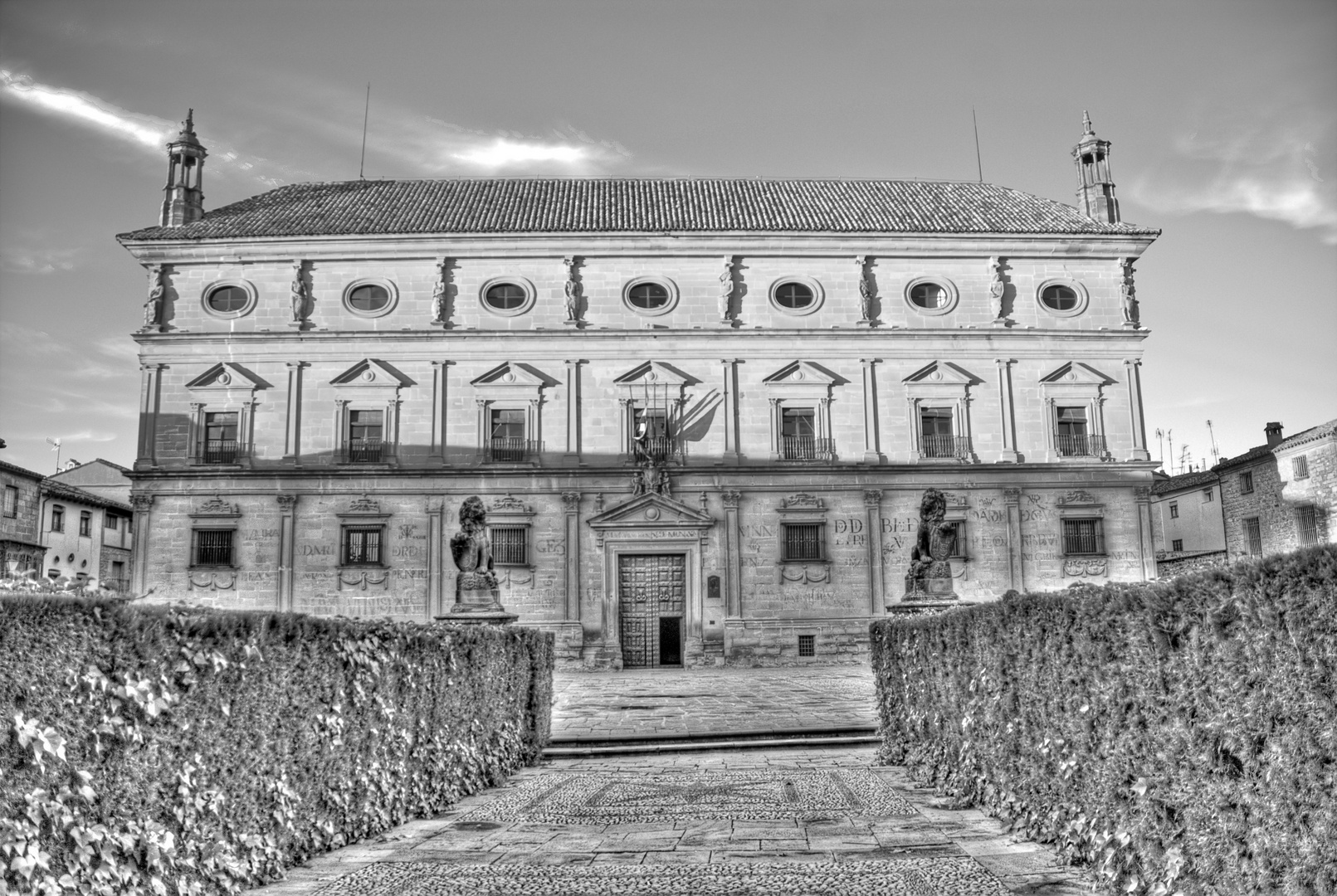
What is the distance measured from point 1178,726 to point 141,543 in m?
32.2

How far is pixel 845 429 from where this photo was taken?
109 ft

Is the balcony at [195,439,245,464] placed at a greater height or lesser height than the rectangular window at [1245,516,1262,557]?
greater

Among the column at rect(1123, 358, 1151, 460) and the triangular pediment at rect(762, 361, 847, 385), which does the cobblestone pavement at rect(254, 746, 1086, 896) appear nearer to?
the triangular pediment at rect(762, 361, 847, 385)

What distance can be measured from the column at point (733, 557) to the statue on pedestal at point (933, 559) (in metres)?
13.8

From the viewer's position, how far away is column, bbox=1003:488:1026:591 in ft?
106

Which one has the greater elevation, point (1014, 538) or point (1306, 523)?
point (1306, 523)

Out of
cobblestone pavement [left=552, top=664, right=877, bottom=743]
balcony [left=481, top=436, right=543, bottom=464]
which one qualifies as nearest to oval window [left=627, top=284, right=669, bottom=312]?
balcony [left=481, top=436, right=543, bottom=464]

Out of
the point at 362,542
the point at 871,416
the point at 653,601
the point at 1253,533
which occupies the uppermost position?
the point at 871,416

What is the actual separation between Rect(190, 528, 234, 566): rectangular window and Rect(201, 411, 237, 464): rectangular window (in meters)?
2.20

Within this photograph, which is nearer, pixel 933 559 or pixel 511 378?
pixel 933 559

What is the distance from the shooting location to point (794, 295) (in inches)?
1353

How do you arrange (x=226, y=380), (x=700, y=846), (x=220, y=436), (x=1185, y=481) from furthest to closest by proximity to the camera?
(x=1185, y=481)
(x=226, y=380)
(x=220, y=436)
(x=700, y=846)

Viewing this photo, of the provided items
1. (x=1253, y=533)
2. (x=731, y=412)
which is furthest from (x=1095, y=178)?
(x=1253, y=533)

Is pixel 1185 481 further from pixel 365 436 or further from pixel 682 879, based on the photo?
pixel 682 879
